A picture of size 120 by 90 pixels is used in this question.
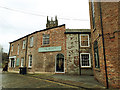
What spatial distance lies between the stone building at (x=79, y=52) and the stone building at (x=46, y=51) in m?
0.78

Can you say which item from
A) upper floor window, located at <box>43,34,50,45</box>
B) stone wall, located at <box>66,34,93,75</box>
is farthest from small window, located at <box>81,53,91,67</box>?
upper floor window, located at <box>43,34,50,45</box>

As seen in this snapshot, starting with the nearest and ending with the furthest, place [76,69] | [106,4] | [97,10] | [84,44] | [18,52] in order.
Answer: [106,4] → [97,10] → [76,69] → [84,44] → [18,52]

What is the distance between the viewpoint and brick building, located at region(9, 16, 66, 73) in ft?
44.5

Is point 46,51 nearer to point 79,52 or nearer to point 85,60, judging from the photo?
point 79,52

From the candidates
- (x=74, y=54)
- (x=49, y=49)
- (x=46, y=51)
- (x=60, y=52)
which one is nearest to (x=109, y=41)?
(x=74, y=54)

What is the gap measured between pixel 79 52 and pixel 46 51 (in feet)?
16.8

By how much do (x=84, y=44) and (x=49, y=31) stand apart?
19.8 ft

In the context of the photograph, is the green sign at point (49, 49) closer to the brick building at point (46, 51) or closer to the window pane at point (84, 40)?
the brick building at point (46, 51)

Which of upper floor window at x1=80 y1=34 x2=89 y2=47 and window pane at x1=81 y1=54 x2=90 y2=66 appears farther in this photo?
upper floor window at x1=80 y1=34 x2=89 y2=47

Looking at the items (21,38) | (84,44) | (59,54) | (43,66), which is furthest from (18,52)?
(84,44)

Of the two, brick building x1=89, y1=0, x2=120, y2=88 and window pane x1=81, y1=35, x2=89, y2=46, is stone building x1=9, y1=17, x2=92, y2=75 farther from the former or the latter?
brick building x1=89, y1=0, x2=120, y2=88

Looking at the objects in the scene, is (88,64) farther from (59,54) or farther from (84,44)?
(59,54)

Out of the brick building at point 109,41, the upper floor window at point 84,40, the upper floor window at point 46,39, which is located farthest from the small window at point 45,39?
the brick building at point 109,41

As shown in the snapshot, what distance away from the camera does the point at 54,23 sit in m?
42.6
